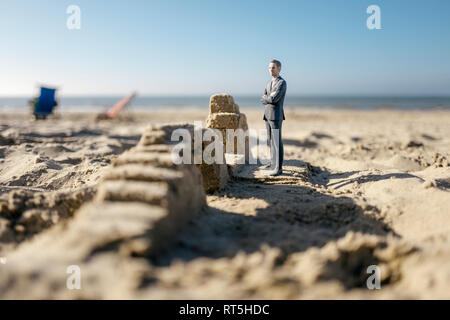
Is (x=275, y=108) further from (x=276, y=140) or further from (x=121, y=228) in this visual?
(x=121, y=228)

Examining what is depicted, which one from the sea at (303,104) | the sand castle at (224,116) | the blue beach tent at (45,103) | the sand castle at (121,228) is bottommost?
the sand castle at (121,228)

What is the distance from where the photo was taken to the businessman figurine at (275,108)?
3.95 meters

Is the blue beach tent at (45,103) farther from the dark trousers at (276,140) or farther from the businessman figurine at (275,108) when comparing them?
the dark trousers at (276,140)

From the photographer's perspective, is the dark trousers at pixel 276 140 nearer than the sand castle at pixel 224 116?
Yes


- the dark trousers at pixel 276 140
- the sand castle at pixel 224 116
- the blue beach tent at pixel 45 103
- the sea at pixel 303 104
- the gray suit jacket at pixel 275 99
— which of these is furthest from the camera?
the sea at pixel 303 104

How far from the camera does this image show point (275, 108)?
4047mm

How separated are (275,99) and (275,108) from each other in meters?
0.14

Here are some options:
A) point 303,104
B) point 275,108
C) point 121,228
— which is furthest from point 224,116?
point 303,104

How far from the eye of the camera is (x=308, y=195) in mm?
3434

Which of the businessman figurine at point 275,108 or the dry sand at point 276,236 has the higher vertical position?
the businessman figurine at point 275,108

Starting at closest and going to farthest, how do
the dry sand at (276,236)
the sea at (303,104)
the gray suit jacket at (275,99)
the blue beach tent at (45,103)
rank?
the dry sand at (276,236)
the gray suit jacket at (275,99)
the blue beach tent at (45,103)
the sea at (303,104)

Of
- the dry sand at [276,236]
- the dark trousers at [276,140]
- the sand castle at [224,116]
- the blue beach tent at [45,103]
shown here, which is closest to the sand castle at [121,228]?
the dry sand at [276,236]
